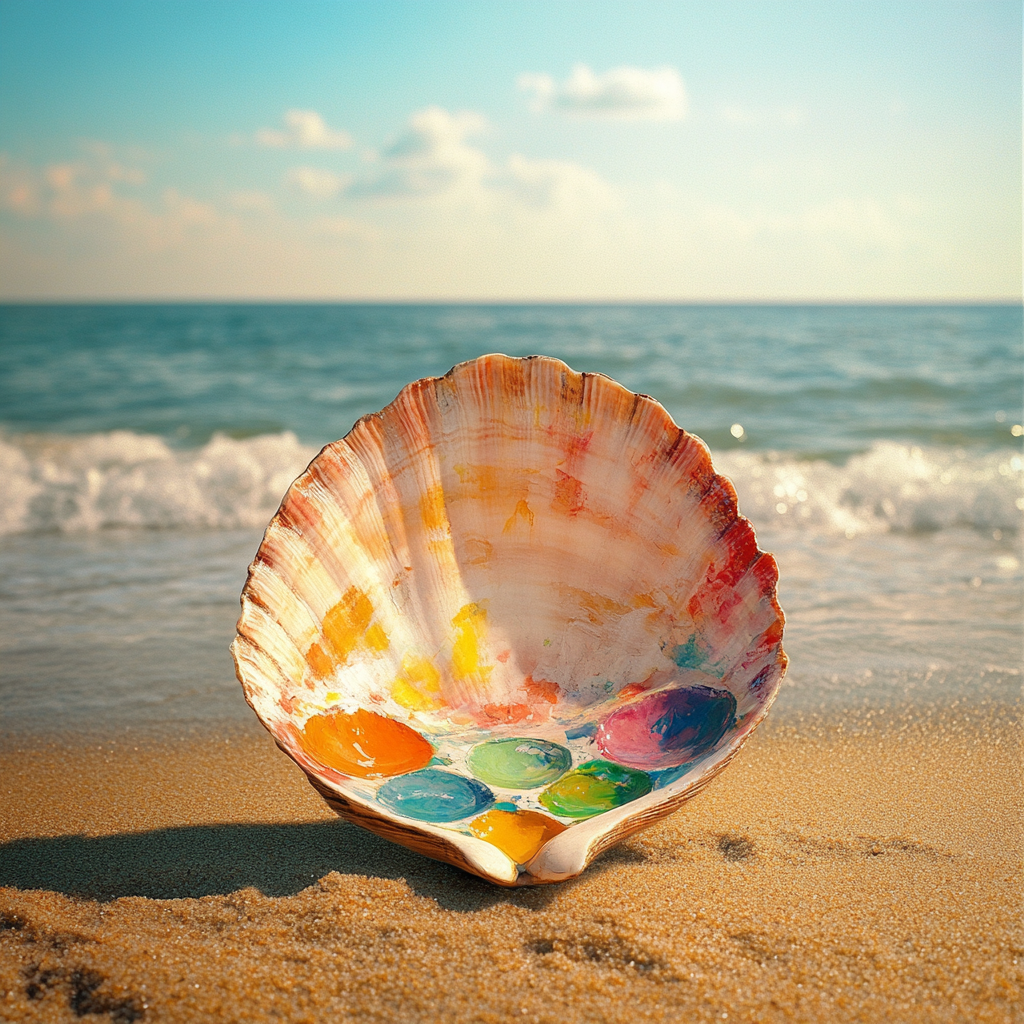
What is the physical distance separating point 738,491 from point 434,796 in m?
5.29

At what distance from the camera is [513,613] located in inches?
96.3

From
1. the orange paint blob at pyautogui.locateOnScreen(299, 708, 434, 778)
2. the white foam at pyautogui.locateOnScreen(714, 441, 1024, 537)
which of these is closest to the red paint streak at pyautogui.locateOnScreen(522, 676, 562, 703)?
the orange paint blob at pyautogui.locateOnScreen(299, 708, 434, 778)

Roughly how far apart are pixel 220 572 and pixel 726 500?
3464 mm

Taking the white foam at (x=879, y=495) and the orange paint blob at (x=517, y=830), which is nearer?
the orange paint blob at (x=517, y=830)

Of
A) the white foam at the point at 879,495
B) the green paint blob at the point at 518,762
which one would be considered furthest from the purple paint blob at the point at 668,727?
the white foam at the point at 879,495

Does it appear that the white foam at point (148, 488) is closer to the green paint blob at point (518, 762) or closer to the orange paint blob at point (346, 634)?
the orange paint blob at point (346, 634)

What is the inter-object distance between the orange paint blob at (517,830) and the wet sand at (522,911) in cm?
11

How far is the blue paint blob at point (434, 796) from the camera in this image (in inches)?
74.7

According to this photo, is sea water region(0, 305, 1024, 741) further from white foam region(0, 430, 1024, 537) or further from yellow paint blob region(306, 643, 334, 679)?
yellow paint blob region(306, 643, 334, 679)

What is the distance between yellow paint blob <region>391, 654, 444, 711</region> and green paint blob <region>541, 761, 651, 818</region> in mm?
424

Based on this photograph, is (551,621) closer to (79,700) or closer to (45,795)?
(45,795)

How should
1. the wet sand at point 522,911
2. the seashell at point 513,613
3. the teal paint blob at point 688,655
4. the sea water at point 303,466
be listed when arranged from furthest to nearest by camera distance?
the sea water at point 303,466 < the teal paint blob at point 688,655 < the seashell at point 513,613 < the wet sand at point 522,911

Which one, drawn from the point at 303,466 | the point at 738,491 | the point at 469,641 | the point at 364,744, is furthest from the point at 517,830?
the point at 303,466

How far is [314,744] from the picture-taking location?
1951 mm
